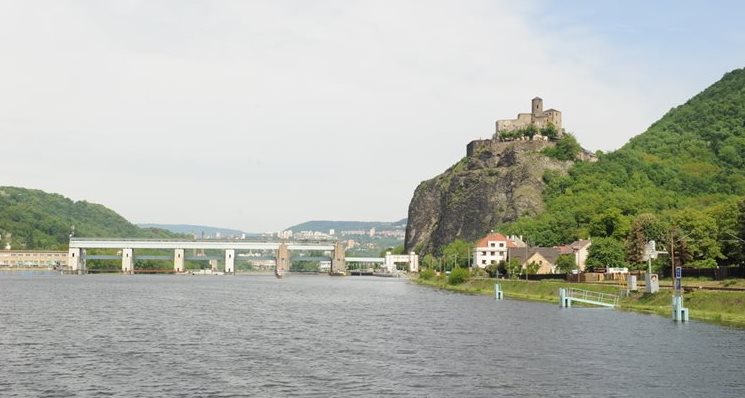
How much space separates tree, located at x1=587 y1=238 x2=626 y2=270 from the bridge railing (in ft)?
75.6

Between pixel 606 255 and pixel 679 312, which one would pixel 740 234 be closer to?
pixel 606 255

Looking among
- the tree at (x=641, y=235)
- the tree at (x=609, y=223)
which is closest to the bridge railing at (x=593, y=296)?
the tree at (x=641, y=235)

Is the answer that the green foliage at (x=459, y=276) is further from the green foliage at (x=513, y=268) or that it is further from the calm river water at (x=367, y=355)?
the calm river water at (x=367, y=355)

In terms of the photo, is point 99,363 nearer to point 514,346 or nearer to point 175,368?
point 175,368

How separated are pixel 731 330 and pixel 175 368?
138ft

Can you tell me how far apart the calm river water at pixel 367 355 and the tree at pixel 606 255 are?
44.2 meters

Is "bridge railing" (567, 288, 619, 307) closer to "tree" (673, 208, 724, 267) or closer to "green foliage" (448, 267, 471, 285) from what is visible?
"tree" (673, 208, 724, 267)

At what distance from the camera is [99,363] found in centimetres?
4319

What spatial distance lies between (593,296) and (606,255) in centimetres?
2903

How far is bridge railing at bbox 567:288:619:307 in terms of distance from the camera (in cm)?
8712

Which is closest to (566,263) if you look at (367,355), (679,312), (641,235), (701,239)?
(641,235)

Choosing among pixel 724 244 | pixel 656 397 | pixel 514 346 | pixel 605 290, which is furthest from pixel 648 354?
pixel 724 244

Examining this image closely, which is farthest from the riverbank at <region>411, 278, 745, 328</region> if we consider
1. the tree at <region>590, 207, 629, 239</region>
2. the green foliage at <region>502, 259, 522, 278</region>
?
the tree at <region>590, 207, 629, 239</region>

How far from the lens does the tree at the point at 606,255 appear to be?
391ft
